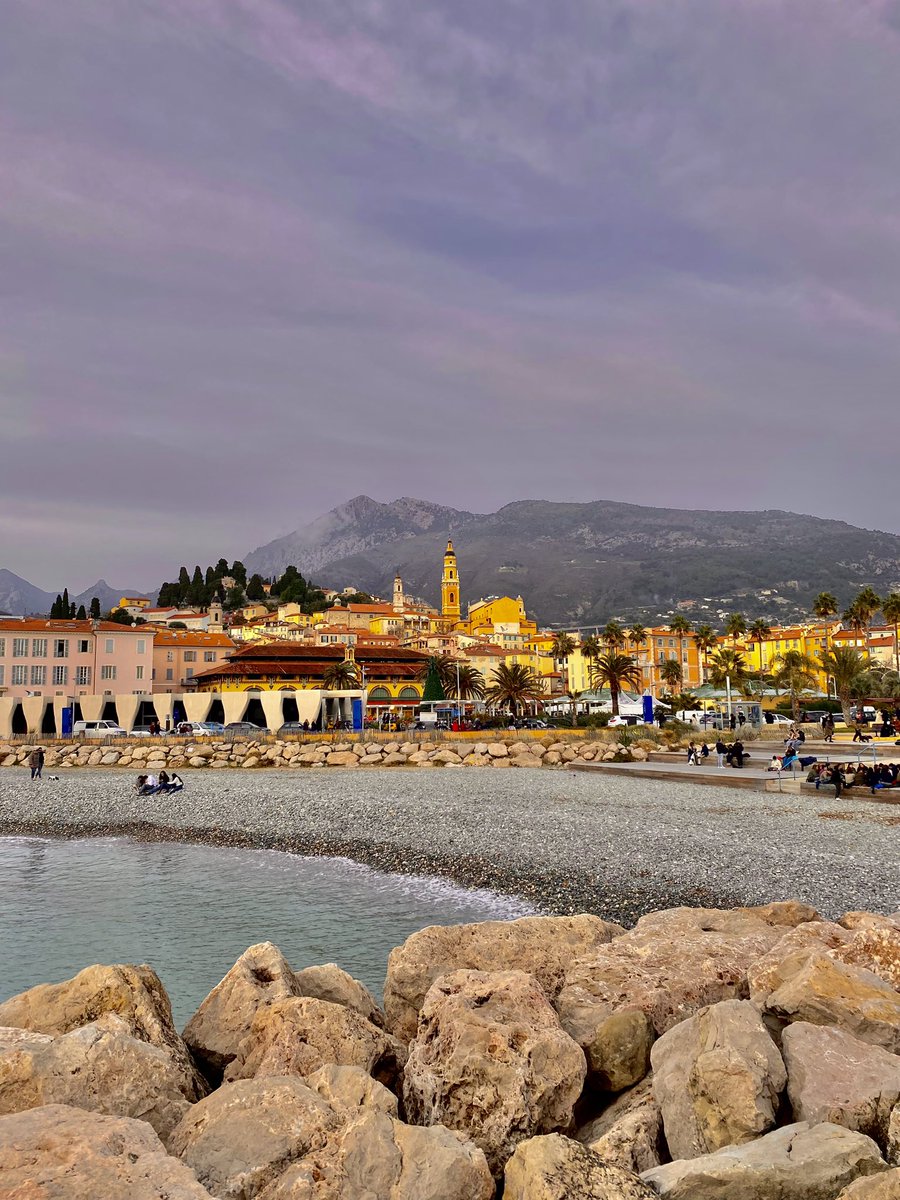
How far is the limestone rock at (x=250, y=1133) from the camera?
16.4 feet

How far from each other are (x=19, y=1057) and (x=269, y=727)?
66.8 metres

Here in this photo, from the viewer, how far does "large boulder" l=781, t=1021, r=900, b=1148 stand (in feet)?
18.3

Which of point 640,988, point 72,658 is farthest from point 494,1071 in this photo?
point 72,658

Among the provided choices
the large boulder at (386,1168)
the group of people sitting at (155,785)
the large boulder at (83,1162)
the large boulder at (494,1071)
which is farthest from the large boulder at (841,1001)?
the group of people sitting at (155,785)

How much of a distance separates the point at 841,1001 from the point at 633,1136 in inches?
88.3

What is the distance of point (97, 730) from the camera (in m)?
69.0

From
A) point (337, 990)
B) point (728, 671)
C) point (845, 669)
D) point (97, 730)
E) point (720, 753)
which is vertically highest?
point (845, 669)

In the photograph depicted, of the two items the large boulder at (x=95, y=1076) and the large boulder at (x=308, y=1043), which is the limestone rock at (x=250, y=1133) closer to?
the large boulder at (x=95, y=1076)

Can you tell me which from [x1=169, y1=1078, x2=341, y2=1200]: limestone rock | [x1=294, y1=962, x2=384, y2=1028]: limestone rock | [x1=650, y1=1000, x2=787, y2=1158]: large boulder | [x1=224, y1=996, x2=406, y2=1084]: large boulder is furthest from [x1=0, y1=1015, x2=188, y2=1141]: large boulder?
[x1=650, y1=1000, x2=787, y2=1158]: large boulder

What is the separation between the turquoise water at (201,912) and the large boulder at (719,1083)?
275 inches

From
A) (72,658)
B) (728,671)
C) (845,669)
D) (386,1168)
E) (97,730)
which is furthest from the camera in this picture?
(728,671)

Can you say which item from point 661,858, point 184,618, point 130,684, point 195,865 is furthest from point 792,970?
point 184,618

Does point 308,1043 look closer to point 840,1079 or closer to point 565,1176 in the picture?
point 565,1176

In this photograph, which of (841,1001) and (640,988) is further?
(640,988)
